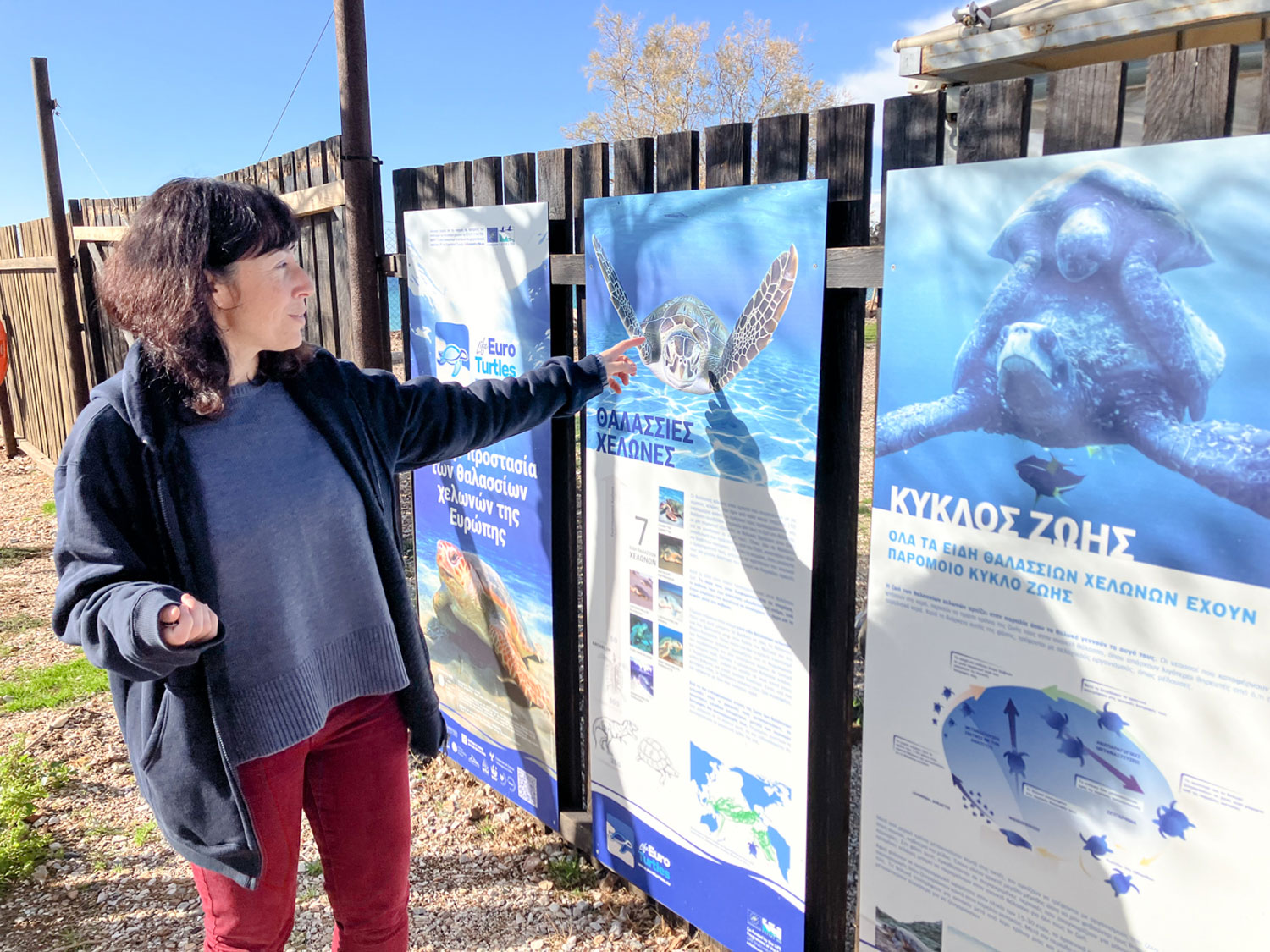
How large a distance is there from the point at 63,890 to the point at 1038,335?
3.43 meters

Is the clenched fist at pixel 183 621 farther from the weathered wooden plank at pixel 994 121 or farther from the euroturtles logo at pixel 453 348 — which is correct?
the euroturtles logo at pixel 453 348

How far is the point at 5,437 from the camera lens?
35.1ft

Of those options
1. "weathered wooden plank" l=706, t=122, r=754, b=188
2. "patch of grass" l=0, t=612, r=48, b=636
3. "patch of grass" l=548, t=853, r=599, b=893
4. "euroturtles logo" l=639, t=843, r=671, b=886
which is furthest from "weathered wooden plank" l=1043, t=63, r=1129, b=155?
"patch of grass" l=0, t=612, r=48, b=636

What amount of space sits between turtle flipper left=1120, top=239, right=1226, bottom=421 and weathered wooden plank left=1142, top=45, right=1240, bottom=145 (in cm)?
20

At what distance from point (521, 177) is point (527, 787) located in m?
2.12

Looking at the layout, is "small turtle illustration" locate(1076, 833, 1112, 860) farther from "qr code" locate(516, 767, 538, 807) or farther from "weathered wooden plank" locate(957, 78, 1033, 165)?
"qr code" locate(516, 767, 538, 807)

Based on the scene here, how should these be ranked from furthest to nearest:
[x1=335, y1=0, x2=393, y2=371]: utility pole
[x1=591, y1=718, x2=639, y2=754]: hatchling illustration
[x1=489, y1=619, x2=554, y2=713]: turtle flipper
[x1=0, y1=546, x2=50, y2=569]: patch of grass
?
[x1=0, y1=546, x2=50, y2=569]: patch of grass → [x1=335, y1=0, x2=393, y2=371]: utility pole → [x1=489, y1=619, x2=554, y2=713]: turtle flipper → [x1=591, y1=718, x2=639, y2=754]: hatchling illustration

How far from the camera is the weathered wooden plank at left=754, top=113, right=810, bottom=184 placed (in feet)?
6.73

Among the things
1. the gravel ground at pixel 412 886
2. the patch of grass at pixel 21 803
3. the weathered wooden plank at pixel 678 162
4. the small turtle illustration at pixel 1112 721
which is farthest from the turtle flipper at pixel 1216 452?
the patch of grass at pixel 21 803

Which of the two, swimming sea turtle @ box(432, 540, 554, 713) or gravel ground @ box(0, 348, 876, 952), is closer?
gravel ground @ box(0, 348, 876, 952)

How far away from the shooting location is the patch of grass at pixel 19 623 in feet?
17.8

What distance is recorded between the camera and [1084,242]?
1.55 m

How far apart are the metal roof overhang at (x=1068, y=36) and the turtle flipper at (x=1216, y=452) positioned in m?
3.98

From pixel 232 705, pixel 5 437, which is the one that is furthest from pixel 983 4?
pixel 5 437
